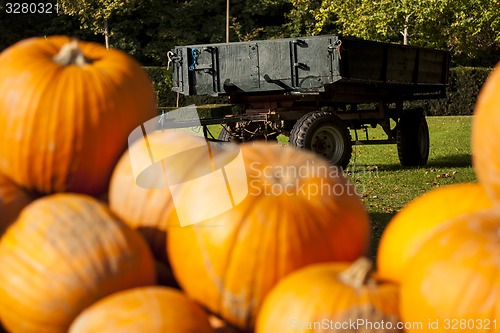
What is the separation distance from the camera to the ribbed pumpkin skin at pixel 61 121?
2250mm

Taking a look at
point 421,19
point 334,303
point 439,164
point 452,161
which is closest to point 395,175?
point 439,164

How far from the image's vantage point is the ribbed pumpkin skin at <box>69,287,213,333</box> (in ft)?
5.70

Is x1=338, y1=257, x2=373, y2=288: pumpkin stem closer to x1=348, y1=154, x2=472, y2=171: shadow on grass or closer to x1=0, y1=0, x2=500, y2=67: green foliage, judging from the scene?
x1=348, y1=154, x2=472, y2=171: shadow on grass

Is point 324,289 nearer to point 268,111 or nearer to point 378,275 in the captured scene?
point 378,275

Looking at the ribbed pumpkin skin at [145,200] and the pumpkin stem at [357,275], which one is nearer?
the pumpkin stem at [357,275]

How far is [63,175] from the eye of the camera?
2.27 metres

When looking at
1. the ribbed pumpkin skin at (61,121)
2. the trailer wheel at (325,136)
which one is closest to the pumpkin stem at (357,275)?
the ribbed pumpkin skin at (61,121)

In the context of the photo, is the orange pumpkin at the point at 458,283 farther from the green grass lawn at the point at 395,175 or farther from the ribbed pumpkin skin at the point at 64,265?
the green grass lawn at the point at 395,175

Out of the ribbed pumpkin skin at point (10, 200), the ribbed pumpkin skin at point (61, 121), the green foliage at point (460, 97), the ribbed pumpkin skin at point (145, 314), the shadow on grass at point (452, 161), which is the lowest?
the green foliage at point (460, 97)

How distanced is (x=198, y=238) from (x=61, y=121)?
66cm

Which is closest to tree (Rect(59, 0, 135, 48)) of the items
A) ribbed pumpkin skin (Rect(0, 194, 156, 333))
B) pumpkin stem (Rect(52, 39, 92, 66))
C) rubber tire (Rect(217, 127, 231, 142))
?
rubber tire (Rect(217, 127, 231, 142))

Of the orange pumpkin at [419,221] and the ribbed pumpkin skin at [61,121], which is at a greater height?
the ribbed pumpkin skin at [61,121]

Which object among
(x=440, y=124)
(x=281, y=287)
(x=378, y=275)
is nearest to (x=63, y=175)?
(x=281, y=287)

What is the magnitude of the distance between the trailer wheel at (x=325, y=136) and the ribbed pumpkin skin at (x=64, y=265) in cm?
952
